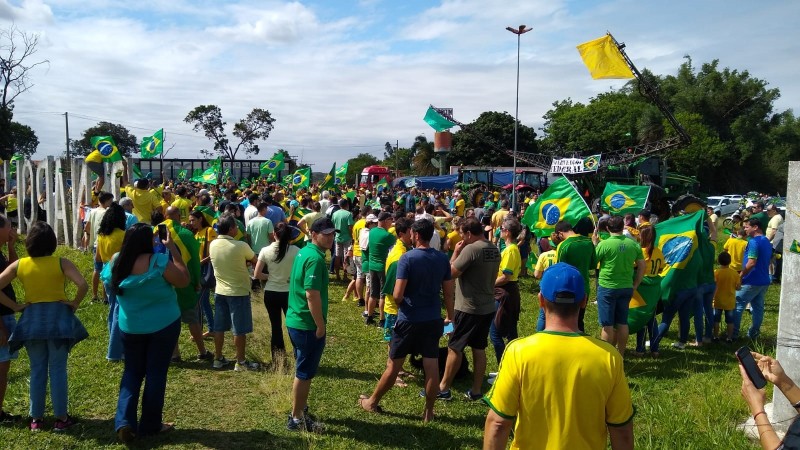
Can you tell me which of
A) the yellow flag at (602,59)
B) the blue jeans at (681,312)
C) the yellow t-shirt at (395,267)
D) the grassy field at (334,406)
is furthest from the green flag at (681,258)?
the yellow flag at (602,59)

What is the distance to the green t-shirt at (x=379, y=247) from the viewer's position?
8.12m

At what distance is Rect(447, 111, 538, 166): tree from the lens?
56.9 meters

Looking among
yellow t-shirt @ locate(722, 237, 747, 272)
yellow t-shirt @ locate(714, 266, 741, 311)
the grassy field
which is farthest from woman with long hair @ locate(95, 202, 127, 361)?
yellow t-shirt @ locate(722, 237, 747, 272)

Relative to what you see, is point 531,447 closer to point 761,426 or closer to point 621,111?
point 761,426

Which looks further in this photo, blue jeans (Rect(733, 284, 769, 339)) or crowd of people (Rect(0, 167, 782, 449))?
blue jeans (Rect(733, 284, 769, 339))

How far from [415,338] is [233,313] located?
90.6 inches

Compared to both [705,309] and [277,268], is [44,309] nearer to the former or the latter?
[277,268]

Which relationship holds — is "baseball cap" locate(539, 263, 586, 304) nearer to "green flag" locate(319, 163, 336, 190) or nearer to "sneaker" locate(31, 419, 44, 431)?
"sneaker" locate(31, 419, 44, 431)

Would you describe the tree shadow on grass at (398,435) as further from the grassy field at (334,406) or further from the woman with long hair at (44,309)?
the woman with long hair at (44,309)

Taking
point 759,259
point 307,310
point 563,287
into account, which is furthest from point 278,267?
point 759,259

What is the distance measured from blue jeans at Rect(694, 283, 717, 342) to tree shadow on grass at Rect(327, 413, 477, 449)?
171 inches

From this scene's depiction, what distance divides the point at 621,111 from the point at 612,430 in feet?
182

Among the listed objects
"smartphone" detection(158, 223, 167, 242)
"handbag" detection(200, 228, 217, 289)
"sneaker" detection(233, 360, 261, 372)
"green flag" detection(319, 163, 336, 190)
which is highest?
"green flag" detection(319, 163, 336, 190)

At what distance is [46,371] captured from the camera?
4.52 m
